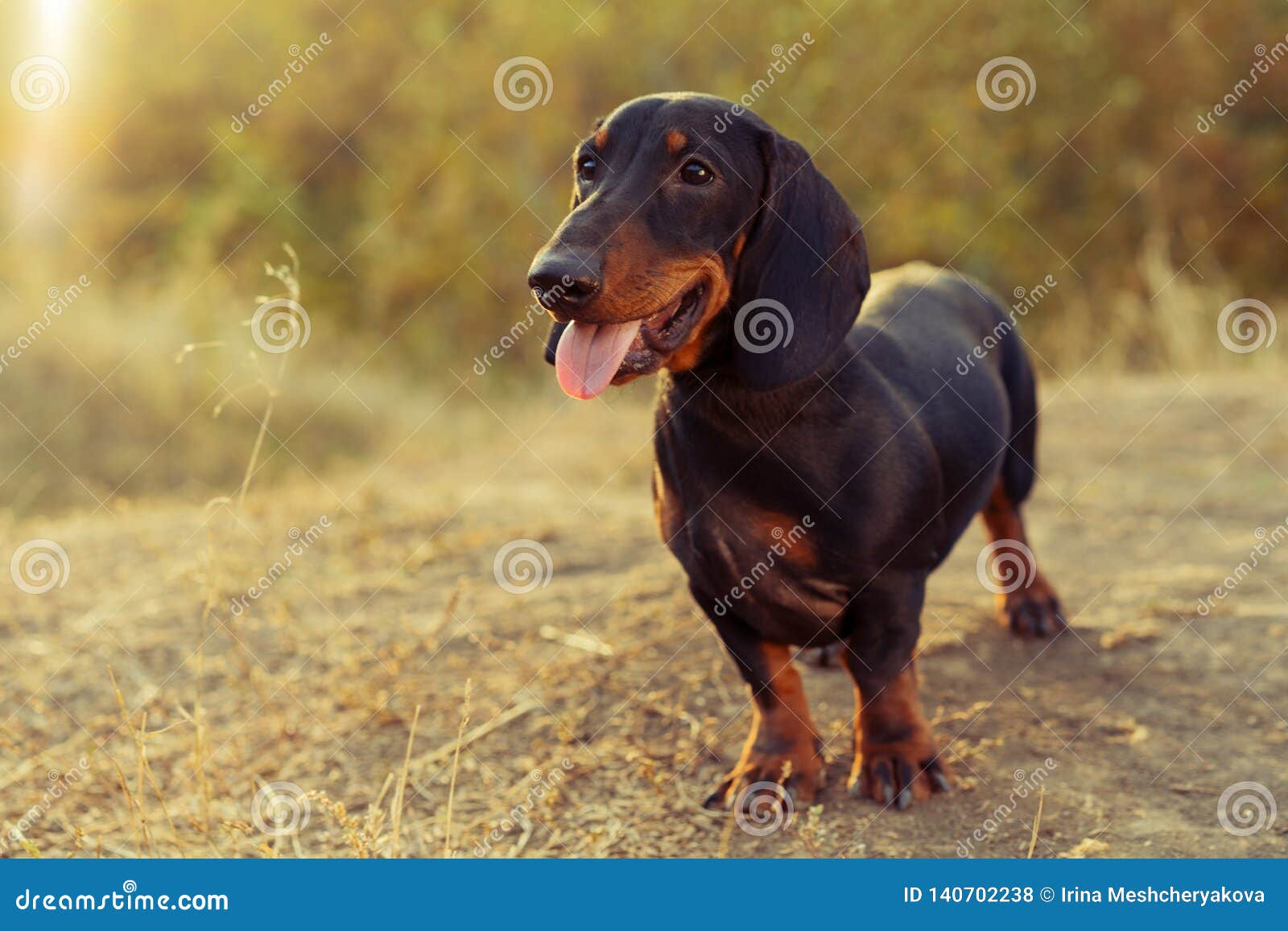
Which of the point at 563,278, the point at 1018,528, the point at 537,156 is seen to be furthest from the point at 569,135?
the point at 563,278

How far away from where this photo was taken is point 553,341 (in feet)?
9.87

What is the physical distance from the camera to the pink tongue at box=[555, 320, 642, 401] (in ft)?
8.83

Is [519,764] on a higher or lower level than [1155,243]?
lower

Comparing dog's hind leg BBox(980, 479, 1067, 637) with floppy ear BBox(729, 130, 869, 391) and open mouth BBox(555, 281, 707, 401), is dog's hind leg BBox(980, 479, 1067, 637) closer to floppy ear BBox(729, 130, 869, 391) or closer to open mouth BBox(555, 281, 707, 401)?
floppy ear BBox(729, 130, 869, 391)

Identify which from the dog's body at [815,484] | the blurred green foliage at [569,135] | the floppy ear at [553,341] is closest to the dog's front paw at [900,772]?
the dog's body at [815,484]

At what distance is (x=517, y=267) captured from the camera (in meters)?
16.1

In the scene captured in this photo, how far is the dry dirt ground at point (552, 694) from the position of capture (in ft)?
10.4

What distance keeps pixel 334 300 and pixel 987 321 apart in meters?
15.5

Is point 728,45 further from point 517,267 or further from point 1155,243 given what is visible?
point 1155,243

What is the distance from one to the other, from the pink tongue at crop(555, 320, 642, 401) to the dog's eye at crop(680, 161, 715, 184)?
384 mm

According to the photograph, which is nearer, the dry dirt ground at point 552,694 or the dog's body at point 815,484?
the dog's body at point 815,484

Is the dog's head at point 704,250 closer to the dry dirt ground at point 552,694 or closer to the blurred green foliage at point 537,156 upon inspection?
the dry dirt ground at point 552,694

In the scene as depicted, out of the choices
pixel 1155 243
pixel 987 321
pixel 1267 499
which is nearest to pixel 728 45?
pixel 1155 243

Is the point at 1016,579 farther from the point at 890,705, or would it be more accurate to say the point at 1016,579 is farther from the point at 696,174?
the point at 696,174
